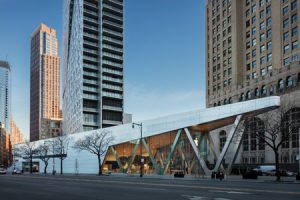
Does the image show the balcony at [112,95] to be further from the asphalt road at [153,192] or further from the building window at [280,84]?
the asphalt road at [153,192]

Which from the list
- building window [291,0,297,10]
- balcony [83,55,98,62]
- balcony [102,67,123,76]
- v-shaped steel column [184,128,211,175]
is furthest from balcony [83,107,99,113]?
building window [291,0,297,10]

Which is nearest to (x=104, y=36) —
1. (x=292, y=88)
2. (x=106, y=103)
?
(x=106, y=103)

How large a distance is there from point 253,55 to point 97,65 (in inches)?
2907

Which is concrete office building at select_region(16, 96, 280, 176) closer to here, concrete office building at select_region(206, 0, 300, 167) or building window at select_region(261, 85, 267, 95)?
concrete office building at select_region(206, 0, 300, 167)

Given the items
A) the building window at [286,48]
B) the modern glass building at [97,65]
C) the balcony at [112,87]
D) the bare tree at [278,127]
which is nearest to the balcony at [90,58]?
the modern glass building at [97,65]

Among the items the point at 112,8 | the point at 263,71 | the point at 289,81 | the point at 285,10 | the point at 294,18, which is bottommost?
the point at 289,81

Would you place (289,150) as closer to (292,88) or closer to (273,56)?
(292,88)

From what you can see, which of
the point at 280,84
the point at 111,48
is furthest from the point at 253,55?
the point at 111,48

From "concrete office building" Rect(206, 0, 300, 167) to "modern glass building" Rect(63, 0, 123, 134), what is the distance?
48.3 meters

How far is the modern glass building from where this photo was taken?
152375mm

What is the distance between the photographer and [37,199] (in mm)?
19922

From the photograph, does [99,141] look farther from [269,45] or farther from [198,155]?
[269,45]

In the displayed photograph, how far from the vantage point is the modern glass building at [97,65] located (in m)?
152

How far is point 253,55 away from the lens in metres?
102
